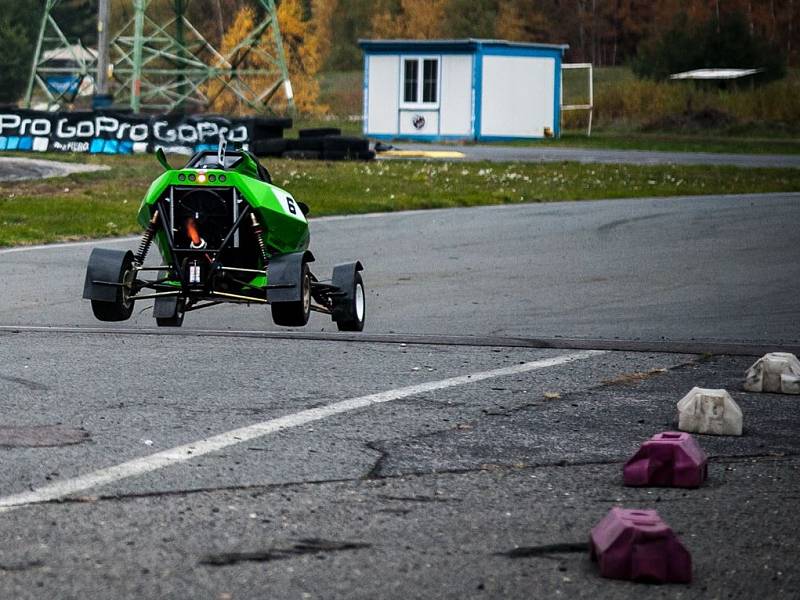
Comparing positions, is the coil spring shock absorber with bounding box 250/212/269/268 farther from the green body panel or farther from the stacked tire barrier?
the stacked tire barrier

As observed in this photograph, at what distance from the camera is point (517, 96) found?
150 ft

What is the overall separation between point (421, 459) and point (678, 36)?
69429 mm

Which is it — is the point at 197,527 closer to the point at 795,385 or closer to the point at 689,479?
Answer: the point at 689,479

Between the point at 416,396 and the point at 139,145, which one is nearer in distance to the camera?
the point at 416,396

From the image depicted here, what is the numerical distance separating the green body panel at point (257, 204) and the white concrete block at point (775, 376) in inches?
126

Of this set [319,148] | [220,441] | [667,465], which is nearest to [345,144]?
[319,148]

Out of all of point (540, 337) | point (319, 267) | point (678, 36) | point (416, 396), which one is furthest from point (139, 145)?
point (678, 36)

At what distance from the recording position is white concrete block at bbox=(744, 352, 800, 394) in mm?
7809

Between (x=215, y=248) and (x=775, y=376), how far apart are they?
11.6 ft

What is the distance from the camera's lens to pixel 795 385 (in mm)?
7797

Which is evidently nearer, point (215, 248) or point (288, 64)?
point (215, 248)

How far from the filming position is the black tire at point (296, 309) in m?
9.50

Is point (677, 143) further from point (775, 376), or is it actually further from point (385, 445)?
point (385, 445)

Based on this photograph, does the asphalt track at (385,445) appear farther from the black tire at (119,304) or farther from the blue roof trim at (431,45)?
the blue roof trim at (431,45)
